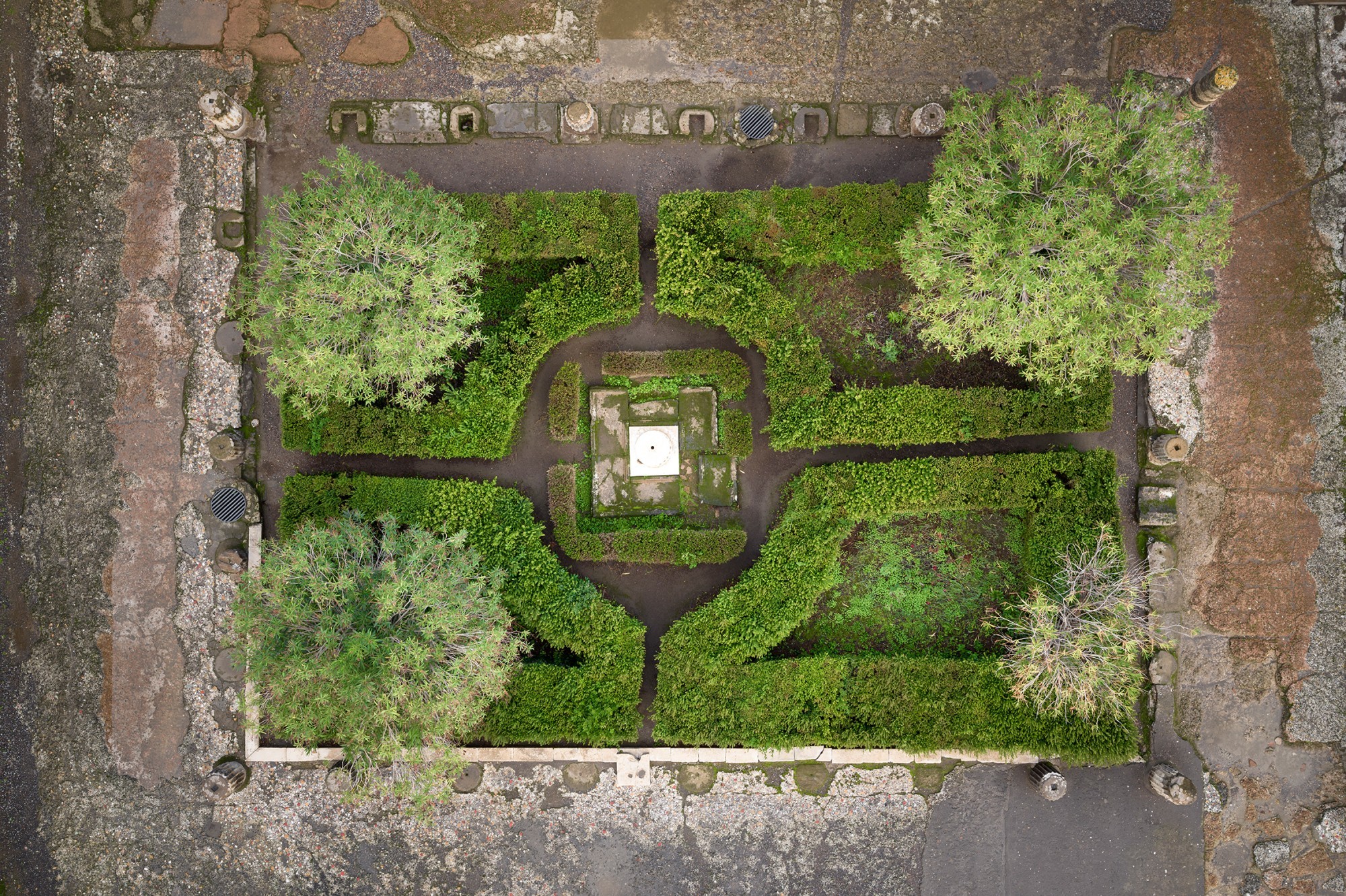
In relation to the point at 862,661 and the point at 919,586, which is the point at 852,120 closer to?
the point at 919,586

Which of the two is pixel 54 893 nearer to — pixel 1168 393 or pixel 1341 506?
pixel 1168 393

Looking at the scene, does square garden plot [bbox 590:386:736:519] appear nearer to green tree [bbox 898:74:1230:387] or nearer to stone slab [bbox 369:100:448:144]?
green tree [bbox 898:74:1230:387]

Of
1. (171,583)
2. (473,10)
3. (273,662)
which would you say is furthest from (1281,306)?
(171,583)

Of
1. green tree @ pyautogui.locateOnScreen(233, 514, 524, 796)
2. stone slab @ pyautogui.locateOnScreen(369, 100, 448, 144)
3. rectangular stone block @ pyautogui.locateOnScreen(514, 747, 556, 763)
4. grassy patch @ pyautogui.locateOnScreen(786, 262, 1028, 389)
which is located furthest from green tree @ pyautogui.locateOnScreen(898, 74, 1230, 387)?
rectangular stone block @ pyautogui.locateOnScreen(514, 747, 556, 763)

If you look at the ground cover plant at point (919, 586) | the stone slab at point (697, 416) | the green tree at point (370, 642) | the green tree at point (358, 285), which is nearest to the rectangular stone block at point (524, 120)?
the green tree at point (358, 285)

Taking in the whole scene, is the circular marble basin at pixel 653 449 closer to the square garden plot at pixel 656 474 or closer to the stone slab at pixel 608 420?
the square garden plot at pixel 656 474
